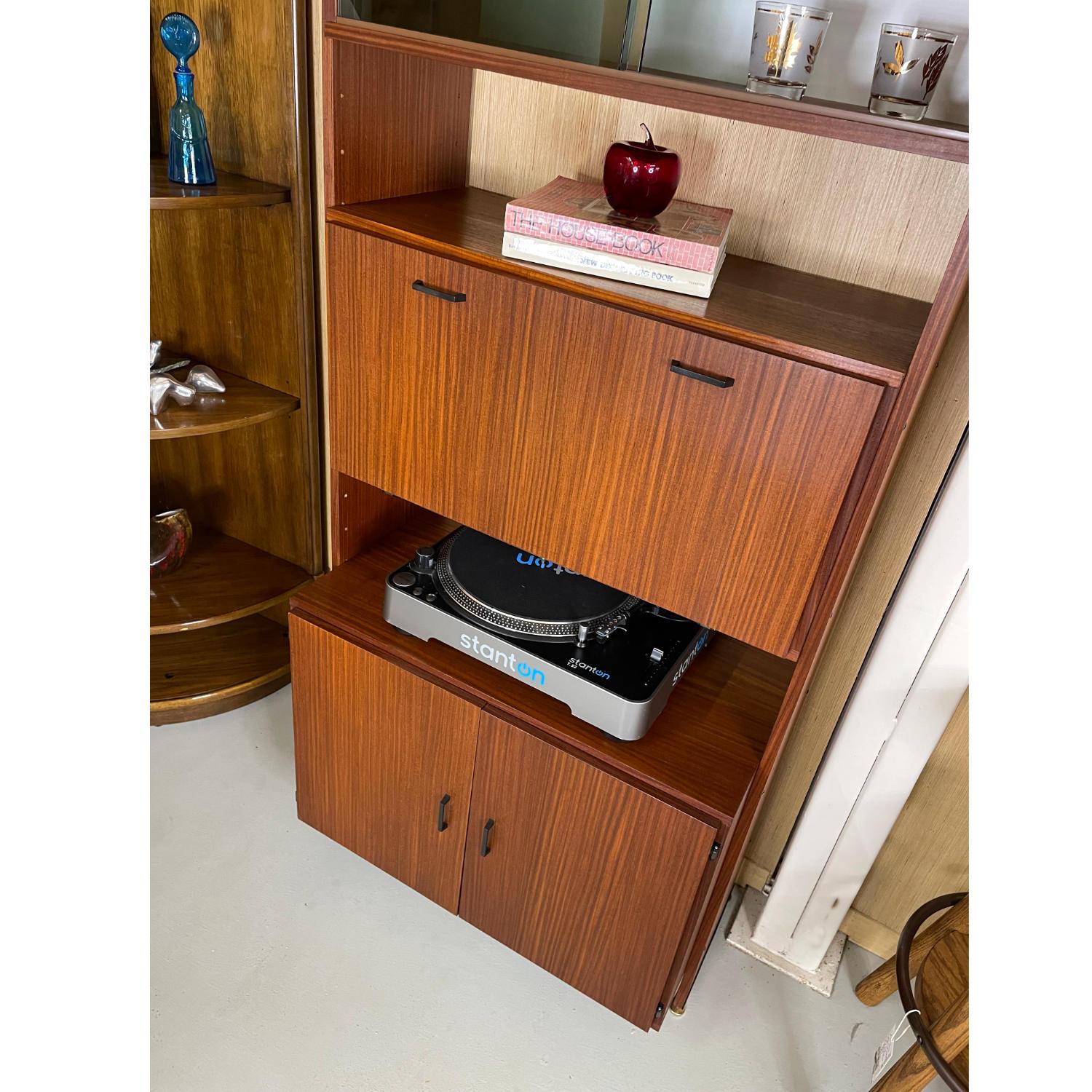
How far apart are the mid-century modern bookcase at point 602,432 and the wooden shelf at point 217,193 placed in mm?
355

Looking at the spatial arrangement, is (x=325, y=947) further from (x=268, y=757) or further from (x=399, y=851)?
(x=268, y=757)

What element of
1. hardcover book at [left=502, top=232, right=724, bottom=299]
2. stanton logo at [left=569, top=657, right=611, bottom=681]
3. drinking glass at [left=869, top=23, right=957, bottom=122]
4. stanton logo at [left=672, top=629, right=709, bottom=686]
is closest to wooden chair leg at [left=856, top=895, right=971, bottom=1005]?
stanton logo at [left=672, top=629, right=709, bottom=686]

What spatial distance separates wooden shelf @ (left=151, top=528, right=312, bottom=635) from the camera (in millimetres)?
1907

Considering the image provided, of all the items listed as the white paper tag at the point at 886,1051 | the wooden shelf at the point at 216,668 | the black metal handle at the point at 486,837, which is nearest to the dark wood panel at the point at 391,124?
the black metal handle at the point at 486,837

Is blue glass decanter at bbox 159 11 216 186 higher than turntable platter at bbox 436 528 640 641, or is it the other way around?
blue glass decanter at bbox 159 11 216 186

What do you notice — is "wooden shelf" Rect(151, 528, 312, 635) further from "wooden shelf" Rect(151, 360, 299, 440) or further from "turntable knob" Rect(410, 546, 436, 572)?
"turntable knob" Rect(410, 546, 436, 572)

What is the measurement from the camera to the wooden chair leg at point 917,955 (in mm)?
1354

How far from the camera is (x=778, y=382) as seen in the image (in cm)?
95

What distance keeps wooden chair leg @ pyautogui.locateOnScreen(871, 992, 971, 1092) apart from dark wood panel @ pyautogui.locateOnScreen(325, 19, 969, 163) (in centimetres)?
111

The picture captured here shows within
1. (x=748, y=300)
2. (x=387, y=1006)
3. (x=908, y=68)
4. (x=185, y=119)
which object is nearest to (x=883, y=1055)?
(x=387, y=1006)

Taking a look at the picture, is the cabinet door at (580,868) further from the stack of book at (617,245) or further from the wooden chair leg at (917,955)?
the stack of book at (617,245)
